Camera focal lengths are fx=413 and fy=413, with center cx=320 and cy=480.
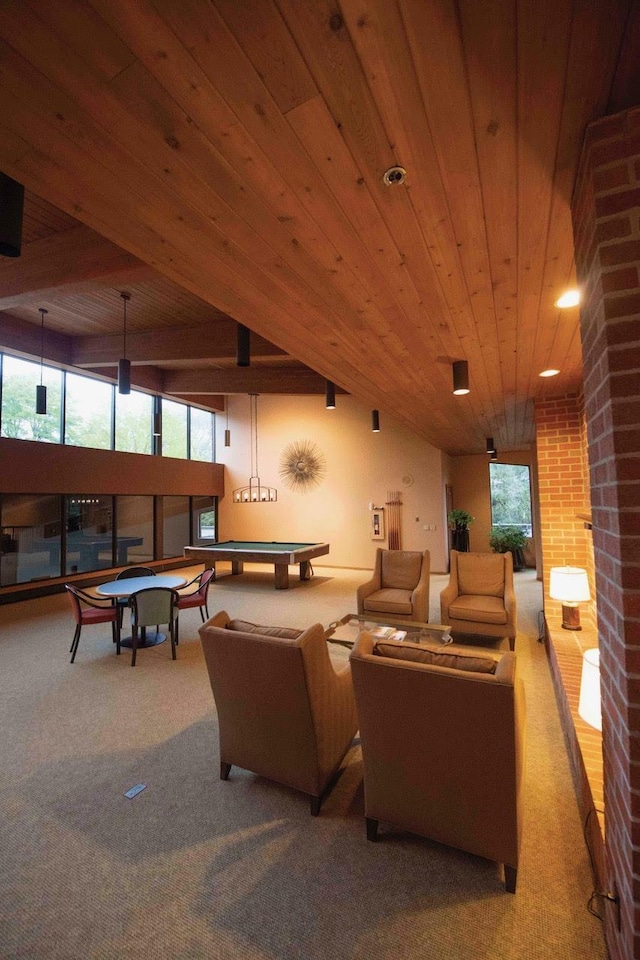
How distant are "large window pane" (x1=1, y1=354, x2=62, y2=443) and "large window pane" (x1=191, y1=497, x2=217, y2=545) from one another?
379cm

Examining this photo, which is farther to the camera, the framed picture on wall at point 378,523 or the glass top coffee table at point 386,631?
the framed picture on wall at point 378,523

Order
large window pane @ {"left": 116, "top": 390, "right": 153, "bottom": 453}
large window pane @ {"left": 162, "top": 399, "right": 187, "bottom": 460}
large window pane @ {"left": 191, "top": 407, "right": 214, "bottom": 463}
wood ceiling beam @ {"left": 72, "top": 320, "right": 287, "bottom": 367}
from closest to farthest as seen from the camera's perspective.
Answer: wood ceiling beam @ {"left": 72, "top": 320, "right": 287, "bottom": 367}, large window pane @ {"left": 116, "top": 390, "right": 153, "bottom": 453}, large window pane @ {"left": 162, "top": 399, "right": 187, "bottom": 460}, large window pane @ {"left": 191, "top": 407, "right": 214, "bottom": 463}

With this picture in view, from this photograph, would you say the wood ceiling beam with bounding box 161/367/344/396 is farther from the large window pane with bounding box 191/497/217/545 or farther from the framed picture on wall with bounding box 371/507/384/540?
the large window pane with bounding box 191/497/217/545

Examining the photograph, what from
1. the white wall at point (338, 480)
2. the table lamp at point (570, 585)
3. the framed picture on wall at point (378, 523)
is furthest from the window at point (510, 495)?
the table lamp at point (570, 585)

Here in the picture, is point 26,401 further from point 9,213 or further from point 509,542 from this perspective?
point 509,542

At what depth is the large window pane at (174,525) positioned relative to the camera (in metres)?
9.68

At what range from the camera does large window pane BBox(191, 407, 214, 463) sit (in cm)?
1065

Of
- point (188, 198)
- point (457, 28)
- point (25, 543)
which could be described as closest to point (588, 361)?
point (457, 28)

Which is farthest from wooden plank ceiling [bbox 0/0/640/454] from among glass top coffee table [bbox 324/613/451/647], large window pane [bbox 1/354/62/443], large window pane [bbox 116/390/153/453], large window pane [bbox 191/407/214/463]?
large window pane [bbox 191/407/214/463]

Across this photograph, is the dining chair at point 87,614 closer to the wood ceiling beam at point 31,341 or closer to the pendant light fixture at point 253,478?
the wood ceiling beam at point 31,341

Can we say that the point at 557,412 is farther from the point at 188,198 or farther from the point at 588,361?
the point at 188,198

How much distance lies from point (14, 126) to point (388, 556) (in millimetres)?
5062

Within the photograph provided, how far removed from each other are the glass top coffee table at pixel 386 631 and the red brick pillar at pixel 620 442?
2.29 metres

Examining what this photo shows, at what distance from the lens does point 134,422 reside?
29.3 feet
